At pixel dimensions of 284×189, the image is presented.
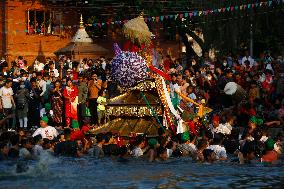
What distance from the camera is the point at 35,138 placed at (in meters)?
20.6

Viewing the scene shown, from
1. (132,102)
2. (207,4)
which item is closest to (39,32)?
(207,4)

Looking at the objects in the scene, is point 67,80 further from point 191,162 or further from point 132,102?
point 191,162

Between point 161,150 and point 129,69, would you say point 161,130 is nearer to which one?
point 129,69

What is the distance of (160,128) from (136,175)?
447cm

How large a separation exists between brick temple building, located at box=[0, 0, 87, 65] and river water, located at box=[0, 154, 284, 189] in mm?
21807

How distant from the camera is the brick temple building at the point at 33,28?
133 ft

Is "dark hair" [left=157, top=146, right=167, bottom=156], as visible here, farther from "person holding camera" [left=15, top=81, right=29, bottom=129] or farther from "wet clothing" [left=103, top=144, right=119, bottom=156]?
"person holding camera" [left=15, top=81, right=29, bottom=129]

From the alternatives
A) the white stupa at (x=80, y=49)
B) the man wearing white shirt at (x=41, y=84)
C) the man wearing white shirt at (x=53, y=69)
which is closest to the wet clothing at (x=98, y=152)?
the man wearing white shirt at (x=41, y=84)

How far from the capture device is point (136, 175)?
16.8 metres

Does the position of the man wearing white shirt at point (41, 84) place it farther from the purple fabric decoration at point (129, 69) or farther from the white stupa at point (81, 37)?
the purple fabric decoration at point (129, 69)

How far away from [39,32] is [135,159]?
2354 cm

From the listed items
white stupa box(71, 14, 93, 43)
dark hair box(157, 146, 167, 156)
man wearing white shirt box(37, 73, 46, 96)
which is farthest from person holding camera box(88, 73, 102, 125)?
dark hair box(157, 146, 167, 156)

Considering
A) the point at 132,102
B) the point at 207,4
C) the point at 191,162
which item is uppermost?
the point at 207,4

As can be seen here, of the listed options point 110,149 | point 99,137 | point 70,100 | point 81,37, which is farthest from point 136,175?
point 81,37
